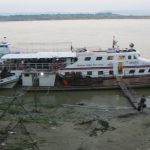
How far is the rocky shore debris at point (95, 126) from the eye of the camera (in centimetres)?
2012

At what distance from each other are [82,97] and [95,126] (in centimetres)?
1228

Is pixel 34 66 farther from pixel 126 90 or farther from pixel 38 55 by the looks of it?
pixel 126 90

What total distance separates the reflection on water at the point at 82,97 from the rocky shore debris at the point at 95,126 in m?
9.18

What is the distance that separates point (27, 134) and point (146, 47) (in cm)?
4975

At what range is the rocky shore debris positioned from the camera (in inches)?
792

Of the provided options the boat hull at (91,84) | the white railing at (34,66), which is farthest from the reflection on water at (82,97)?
the white railing at (34,66)

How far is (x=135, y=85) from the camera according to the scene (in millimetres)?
34219

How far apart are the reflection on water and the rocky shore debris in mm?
9184

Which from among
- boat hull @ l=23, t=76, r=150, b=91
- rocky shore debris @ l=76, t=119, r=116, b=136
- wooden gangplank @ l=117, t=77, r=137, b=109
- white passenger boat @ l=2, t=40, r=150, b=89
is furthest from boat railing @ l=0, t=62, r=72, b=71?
rocky shore debris @ l=76, t=119, r=116, b=136

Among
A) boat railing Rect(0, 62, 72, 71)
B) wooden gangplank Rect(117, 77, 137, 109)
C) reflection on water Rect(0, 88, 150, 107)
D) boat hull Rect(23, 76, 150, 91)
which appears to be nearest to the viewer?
wooden gangplank Rect(117, 77, 137, 109)

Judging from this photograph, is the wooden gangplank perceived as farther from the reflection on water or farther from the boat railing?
the boat railing

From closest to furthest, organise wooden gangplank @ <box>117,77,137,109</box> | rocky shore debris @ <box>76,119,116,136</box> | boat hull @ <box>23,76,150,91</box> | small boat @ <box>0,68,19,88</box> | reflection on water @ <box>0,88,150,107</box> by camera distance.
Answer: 1. rocky shore debris @ <box>76,119,116,136</box>
2. wooden gangplank @ <box>117,77,137,109</box>
3. reflection on water @ <box>0,88,150,107</box>
4. boat hull @ <box>23,76,150,91</box>
5. small boat @ <box>0,68,19,88</box>

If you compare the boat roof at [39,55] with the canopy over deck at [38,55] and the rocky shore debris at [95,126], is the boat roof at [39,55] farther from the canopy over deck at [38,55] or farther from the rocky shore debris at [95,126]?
the rocky shore debris at [95,126]

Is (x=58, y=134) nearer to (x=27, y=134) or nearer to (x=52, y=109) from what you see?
(x=27, y=134)
